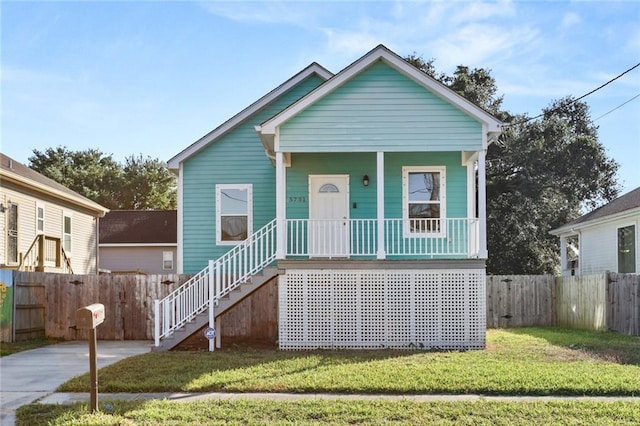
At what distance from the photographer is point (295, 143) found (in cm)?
1337

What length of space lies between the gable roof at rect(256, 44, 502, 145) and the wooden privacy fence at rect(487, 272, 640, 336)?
6.15m

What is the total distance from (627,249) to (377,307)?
1029cm

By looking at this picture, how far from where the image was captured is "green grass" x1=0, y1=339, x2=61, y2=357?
13259mm

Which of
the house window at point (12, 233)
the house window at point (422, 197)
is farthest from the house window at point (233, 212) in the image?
the house window at point (12, 233)

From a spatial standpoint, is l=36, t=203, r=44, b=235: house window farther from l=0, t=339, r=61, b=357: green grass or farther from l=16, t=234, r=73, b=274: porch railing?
l=0, t=339, r=61, b=357: green grass

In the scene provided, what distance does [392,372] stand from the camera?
977 cm

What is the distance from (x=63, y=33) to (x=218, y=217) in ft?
18.8

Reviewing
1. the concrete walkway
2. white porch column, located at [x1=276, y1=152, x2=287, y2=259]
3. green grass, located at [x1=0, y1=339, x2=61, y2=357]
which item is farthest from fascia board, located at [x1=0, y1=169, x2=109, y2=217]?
white porch column, located at [x1=276, y1=152, x2=287, y2=259]

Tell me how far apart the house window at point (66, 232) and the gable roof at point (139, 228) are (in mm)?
8357

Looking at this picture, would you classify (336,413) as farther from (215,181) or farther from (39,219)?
(39,219)

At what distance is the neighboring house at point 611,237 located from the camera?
1873 centimetres

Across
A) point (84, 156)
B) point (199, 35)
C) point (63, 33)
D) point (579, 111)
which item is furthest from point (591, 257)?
point (84, 156)

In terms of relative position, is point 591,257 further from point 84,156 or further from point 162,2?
point 84,156

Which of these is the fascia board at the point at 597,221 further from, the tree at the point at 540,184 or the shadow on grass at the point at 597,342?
the shadow on grass at the point at 597,342
